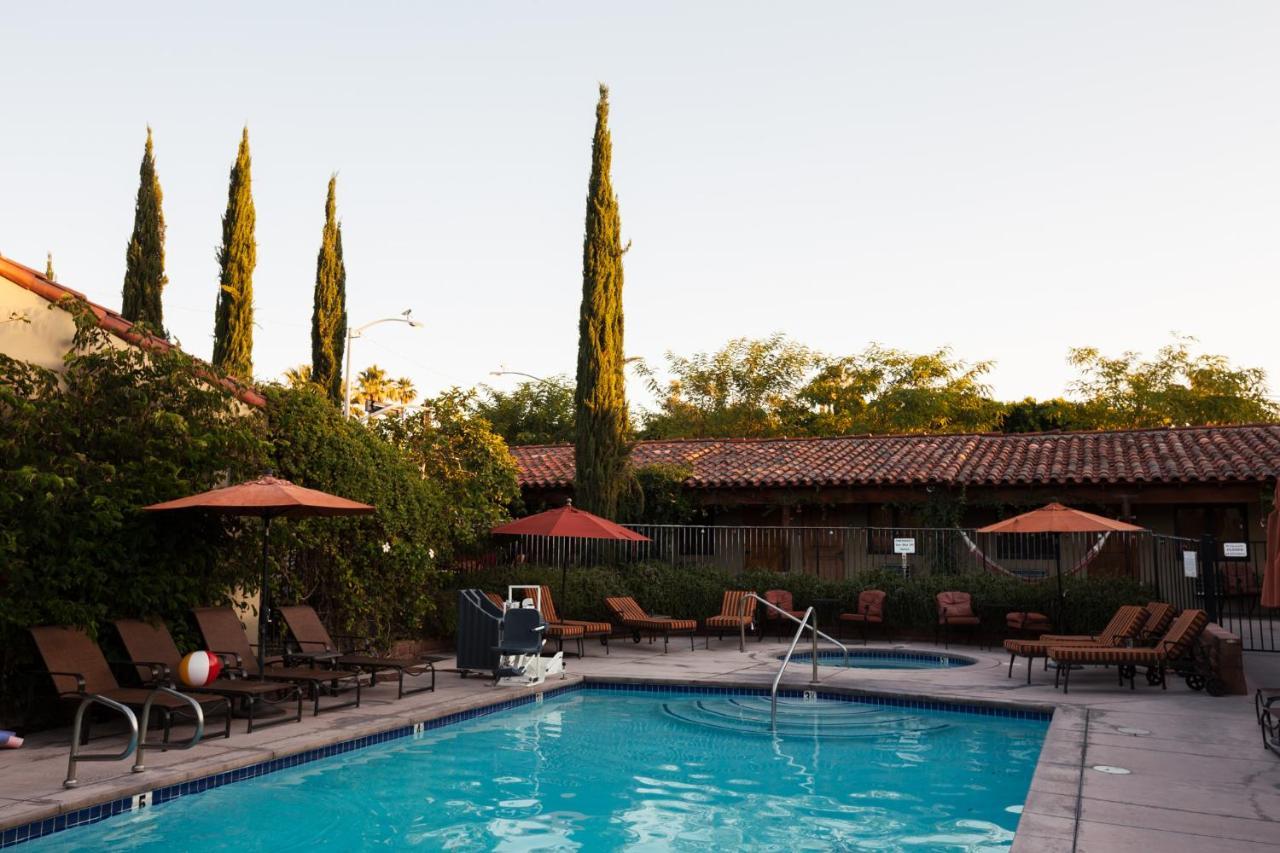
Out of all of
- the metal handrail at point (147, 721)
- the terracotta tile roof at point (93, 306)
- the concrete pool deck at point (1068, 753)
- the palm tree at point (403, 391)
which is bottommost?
the concrete pool deck at point (1068, 753)

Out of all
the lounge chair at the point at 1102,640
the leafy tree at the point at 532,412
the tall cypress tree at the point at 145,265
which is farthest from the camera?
the leafy tree at the point at 532,412

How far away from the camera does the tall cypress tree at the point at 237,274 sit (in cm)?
2362

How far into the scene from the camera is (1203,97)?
15469mm

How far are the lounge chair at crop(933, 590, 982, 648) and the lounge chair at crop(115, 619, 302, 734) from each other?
38.0ft

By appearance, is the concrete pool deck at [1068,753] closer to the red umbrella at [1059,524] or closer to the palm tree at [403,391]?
the red umbrella at [1059,524]

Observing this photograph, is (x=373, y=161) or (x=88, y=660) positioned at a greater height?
(x=373, y=161)

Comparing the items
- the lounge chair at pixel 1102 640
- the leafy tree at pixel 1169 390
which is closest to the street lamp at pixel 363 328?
the lounge chair at pixel 1102 640

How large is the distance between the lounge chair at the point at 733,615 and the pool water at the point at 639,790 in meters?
5.87

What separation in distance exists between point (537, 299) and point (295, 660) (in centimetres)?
1888

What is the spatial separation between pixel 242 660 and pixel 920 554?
48.0 feet

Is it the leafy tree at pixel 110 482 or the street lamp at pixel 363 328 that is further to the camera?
the street lamp at pixel 363 328

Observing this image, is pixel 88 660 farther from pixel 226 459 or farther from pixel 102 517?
pixel 226 459

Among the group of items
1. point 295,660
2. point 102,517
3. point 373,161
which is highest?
point 373,161

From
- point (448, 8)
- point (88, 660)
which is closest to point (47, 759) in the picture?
point (88, 660)
